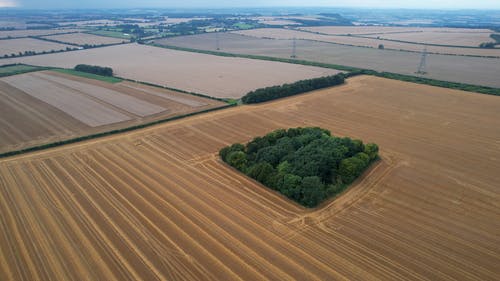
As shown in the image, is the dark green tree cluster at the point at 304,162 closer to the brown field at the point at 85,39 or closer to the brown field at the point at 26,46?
the brown field at the point at 26,46

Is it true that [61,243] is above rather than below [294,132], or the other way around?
below

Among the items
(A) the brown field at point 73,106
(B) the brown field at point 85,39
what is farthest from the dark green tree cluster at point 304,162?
(B) the brown field at point 85,39

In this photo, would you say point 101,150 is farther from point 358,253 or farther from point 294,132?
point 358,253

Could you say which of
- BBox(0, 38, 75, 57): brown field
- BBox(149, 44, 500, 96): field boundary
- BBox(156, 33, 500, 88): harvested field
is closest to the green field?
BBox(0, 38, 75, 57): brown field

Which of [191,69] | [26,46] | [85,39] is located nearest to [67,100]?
[191,69]

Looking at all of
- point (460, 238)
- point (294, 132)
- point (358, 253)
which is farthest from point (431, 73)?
point (358, 253)
